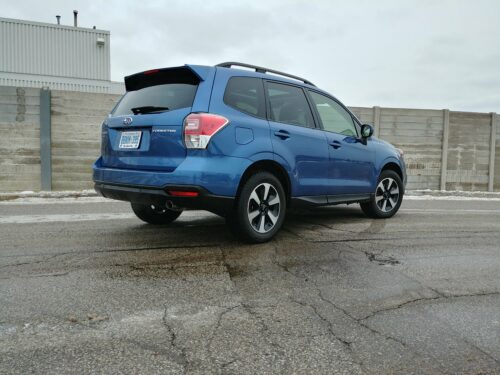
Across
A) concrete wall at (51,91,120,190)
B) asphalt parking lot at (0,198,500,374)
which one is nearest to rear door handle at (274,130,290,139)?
asphalt parking lot at (0,198,500,374)

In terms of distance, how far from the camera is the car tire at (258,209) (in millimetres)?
4301

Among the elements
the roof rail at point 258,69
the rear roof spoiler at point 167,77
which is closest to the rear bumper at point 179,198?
the rear roof spoiler at point 167,77

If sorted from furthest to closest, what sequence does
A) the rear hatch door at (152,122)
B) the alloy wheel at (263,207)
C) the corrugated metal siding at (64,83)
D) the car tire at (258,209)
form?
the corrugated metal siding at (64,83)
the alloy wheel at (263,207)
the car tire at (258,209)
the rear hatch door at (152,122)

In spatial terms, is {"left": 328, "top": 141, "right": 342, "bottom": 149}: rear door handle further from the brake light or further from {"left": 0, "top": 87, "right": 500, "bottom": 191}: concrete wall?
{"left": 0, "top": 87, "right": 500, "bottom": 191}: concrete wall

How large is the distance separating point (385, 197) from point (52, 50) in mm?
24227

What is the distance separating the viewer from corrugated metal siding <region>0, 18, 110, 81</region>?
24.4 meters

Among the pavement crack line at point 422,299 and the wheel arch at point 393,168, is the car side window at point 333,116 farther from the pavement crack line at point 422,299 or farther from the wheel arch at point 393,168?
the pavement crack line at point 422,299

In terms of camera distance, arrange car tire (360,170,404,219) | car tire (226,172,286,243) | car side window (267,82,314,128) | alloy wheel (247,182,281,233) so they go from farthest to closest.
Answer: car tire (360,170,404,219) < car side window (267,82,314,128) < alloy wheel (247,182,281,233) < car tire (226,172,286,243)

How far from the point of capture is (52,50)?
2511 centimetres

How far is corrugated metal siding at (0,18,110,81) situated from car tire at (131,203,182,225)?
22.5 meters

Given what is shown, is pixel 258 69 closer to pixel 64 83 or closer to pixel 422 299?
pixel 422 299

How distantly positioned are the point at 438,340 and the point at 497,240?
11.4ft

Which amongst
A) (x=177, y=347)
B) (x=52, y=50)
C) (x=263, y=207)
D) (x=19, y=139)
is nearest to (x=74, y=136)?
(x=19, y=139)

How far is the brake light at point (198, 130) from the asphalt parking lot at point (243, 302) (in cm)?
105
